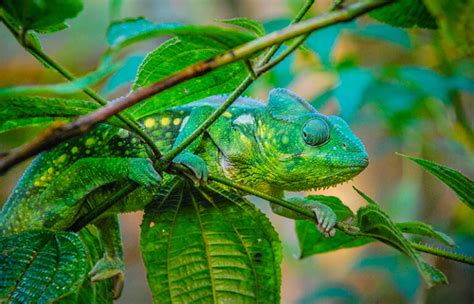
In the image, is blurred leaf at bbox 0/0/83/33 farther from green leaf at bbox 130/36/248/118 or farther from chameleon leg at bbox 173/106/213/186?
chameleon leg at bbox 173/106/213/186

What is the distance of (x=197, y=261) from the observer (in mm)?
946

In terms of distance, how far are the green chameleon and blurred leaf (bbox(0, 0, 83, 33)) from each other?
1.30 feet

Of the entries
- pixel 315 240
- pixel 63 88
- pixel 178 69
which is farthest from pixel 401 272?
pixel 63 88

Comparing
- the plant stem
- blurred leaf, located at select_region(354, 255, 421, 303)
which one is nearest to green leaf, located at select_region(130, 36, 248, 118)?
the plant stem

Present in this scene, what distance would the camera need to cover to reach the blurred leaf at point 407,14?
792 millimetres

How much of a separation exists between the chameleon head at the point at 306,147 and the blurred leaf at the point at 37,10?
0.55 metres

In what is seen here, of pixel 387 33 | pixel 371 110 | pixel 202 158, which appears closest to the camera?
pixel 202 158

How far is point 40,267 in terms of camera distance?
0.80 m

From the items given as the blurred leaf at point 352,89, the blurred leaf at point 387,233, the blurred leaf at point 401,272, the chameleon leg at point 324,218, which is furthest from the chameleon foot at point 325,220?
the blurred leaf at point 401,272

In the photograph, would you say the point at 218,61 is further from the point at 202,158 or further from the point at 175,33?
the point at 202,158

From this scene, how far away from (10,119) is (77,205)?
37 cm

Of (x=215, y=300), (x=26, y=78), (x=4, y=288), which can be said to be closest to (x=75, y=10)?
(x=4, y=288)

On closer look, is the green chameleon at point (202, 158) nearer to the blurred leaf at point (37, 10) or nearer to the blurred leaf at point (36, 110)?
the blurred leaf at point (36, 110)

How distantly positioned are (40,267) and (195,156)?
0.29m
